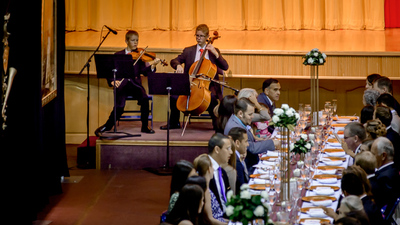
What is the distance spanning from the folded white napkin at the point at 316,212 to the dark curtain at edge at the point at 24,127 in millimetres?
2536

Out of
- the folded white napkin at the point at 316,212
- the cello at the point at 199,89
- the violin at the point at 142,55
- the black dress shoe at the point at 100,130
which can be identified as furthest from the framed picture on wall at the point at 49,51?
the folded white napkin at the point at 316,212

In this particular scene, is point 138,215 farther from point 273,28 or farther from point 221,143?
point 273,28

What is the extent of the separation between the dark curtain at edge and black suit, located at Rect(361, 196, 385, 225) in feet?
9.51

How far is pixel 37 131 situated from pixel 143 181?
7.45 feet

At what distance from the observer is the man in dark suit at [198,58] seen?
397 inches

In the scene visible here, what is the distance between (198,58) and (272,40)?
9.04 feet

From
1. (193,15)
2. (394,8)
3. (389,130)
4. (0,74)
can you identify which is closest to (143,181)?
(389,130)

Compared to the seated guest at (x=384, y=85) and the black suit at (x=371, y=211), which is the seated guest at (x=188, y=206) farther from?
the seated guest at (x=384, y=85)

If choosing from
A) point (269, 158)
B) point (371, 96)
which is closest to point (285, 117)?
point (269, 158)

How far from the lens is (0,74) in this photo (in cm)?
519

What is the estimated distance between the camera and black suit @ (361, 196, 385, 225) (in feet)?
15.3

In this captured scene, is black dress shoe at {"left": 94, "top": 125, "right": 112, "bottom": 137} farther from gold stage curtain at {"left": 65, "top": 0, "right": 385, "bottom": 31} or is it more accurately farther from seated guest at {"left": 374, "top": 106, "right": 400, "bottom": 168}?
gold stage curtain at {"left": 65, "top": 0, "right": 385, "bottom": 31}

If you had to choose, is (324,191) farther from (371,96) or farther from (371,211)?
(371,96)

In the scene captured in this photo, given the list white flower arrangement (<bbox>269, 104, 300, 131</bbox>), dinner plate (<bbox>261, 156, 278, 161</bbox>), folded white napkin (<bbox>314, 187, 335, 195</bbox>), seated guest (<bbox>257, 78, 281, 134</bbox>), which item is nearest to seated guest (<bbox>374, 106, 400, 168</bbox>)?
dinner plate (<bbox>261, 156, 278, 161</bbox>)
